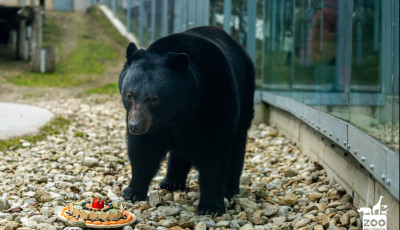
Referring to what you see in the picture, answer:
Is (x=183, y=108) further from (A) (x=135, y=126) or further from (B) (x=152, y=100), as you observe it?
(A) (x=135, y=126)

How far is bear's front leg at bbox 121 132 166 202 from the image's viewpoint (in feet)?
15.1

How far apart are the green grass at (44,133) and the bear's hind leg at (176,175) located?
7.74 ft

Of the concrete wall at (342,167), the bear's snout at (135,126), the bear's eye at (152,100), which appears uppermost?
the bear's eye at (152,100)

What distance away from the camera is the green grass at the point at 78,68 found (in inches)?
640

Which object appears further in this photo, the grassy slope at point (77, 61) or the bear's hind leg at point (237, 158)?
the grassy slope at point (77, 61)

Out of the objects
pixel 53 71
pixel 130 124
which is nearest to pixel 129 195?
pixel 130 124

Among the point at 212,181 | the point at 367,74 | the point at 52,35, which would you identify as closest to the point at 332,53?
the point at 367,74

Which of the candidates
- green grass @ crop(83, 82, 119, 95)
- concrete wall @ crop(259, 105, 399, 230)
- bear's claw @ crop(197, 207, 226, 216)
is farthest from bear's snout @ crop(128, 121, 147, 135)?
green grass @ crop(83, 82, 119, 95)

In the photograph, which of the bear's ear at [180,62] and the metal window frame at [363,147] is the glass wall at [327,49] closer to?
the metal window frame at [363,147]

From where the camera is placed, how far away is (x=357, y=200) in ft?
15.0

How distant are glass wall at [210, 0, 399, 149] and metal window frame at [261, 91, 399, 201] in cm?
7

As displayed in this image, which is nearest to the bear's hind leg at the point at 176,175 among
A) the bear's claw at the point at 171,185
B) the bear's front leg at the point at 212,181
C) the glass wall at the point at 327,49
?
the bear's claw at the point at 171,185

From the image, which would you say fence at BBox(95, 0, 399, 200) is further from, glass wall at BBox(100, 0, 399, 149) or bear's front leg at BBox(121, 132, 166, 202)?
bear's front leg at BBox(121, 132, 166, 202)

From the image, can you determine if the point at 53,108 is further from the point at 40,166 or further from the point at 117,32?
the point at 117,32
